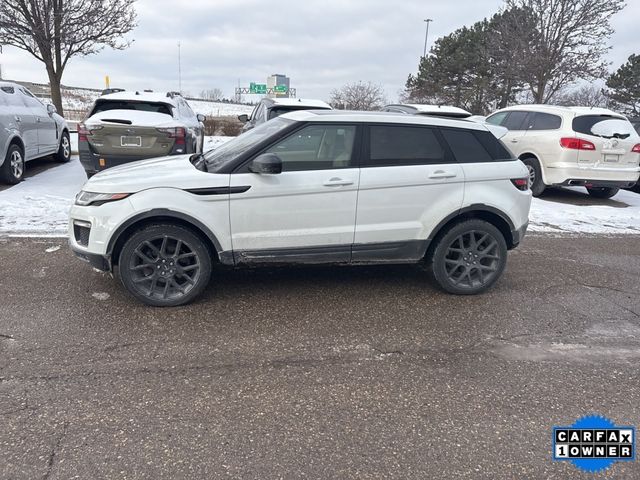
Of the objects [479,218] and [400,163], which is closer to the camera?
[400,163]

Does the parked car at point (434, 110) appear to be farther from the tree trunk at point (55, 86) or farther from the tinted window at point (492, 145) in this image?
the tree trunk at point (55, 86)

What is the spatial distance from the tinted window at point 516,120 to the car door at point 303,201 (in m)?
7.28

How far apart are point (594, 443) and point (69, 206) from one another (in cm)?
744

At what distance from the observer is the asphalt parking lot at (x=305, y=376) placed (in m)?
2.47

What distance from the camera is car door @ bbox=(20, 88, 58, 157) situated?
944cm

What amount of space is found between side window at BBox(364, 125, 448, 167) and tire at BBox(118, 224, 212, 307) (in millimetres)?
1696

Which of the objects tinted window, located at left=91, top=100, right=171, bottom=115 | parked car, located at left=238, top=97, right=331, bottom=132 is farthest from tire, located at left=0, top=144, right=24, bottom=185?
parked car, located at left=238, top=97, right=331, bottom=132

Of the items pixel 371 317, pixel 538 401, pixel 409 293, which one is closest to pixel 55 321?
pixel 371 317

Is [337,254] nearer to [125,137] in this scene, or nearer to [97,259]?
[97,259]

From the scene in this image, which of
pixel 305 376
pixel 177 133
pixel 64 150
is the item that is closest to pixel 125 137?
pixel 177 133

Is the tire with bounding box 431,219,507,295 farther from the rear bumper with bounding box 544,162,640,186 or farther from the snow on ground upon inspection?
the rear bumper with bounding box 544,162,640,186

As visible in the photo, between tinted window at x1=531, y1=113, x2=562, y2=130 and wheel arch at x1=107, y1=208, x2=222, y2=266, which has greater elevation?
tinted window at x1=531, y1=113, x2=562, y2=130

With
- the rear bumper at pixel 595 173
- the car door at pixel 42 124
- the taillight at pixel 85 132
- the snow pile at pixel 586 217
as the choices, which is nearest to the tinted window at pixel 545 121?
the rear bumper at pixel 595 173

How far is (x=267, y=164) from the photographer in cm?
390
